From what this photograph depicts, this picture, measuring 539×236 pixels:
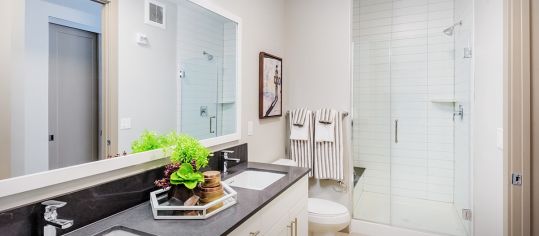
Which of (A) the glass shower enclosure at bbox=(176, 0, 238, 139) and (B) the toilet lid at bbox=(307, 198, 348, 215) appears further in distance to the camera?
(B) the toilet lid at bbox=(307, 198, 348, 215)

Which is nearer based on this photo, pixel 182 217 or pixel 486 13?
pixel 182 217

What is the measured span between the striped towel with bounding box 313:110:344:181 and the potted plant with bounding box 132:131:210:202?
158cm

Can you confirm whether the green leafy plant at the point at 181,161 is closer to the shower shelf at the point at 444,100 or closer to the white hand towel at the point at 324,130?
the white hand towel at the point at 324,130

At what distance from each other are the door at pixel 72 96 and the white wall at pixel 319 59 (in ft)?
6.63

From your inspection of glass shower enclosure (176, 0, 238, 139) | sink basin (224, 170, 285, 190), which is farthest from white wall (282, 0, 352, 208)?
sink basin (224, 170, 285, 190)

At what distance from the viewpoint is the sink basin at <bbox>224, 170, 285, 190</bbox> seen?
5.61 ft

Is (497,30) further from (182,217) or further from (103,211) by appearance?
(103,211)

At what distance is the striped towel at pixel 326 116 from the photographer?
2.64 m

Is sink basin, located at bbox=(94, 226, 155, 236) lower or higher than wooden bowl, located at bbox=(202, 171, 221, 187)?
lower

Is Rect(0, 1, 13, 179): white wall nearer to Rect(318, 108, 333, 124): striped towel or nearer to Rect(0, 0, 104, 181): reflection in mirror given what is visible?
Rect(0, 0, 104, 181): reflection in mirror

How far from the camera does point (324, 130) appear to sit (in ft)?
8.72

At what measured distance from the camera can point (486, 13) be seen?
1.94 metres

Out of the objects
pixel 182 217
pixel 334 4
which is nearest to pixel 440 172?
pixel 334 4

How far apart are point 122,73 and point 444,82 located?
2.99 m
